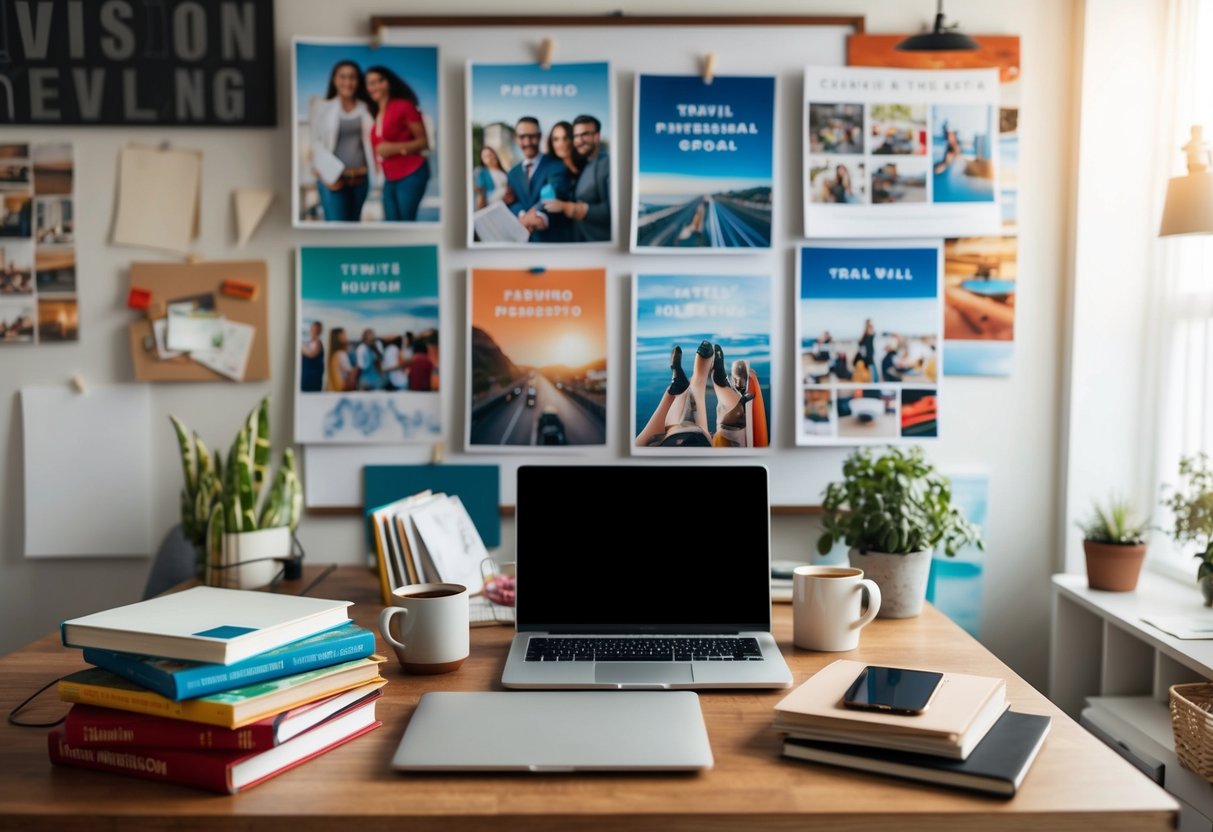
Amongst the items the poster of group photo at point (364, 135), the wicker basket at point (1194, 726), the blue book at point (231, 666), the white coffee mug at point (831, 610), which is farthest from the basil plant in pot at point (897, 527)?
the poster of group photo at point (364, 135)

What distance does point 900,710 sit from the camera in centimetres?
114

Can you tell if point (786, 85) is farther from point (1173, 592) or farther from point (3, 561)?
point (3, 561)

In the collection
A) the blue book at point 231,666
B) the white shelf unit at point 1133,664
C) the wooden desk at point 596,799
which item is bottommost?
the white shelf unit at point 1133,664

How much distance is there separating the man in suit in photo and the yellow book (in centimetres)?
145

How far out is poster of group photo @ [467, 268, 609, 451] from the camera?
2.46 metres

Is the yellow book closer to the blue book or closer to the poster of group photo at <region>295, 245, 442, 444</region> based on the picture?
the blue book

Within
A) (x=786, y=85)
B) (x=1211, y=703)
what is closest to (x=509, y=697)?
(x=1211, y=703)

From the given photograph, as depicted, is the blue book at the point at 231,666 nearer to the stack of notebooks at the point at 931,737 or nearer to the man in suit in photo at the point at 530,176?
the stack of notebooks at the point at 931,737

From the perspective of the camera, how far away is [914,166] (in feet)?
8.02

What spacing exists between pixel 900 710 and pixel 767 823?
223mm

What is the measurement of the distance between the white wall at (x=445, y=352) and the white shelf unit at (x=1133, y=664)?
23 cm

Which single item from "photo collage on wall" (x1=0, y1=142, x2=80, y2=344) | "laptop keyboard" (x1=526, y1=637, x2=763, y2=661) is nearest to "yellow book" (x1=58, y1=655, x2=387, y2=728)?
"laptop keyboard" (x1=526, y1=637, x2=763, y2=661)

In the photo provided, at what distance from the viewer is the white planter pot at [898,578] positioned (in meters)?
1.75

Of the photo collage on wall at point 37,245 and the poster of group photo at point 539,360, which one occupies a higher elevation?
the photo collage on wall at point 37,245
